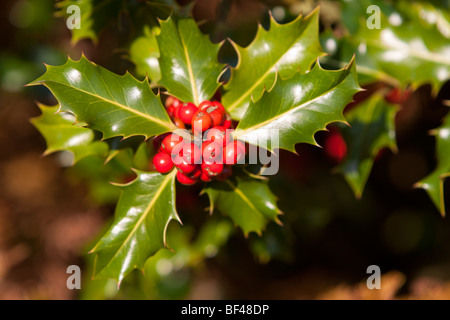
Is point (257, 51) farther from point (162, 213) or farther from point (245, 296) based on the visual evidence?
point (245, 296)

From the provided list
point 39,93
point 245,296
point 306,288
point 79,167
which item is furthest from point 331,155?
point 39,93

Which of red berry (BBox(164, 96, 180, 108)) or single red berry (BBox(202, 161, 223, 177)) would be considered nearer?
single red berry (BBox(202, 161, 223, 177))

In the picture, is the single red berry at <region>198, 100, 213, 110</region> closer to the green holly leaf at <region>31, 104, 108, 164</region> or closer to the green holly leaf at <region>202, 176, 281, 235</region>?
the green holly leaf at <region>202, 176, 281, 235</region>

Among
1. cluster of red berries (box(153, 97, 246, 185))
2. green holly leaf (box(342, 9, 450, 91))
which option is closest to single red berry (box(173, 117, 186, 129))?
cluster of red berries (box(153, 97, 246, 185))

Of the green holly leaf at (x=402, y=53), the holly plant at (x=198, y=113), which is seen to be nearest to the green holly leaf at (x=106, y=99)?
the holly plant at (x=198, y=113)

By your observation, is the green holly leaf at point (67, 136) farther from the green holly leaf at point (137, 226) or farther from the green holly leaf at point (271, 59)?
the green holly leaf at point (271, 59)

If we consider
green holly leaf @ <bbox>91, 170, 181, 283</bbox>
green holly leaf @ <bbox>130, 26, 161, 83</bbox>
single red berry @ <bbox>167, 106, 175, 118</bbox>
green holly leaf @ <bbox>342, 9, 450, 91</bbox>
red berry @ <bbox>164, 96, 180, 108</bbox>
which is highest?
green holly leaf @ <bbox>342, 9, 450, 91</bbox>
